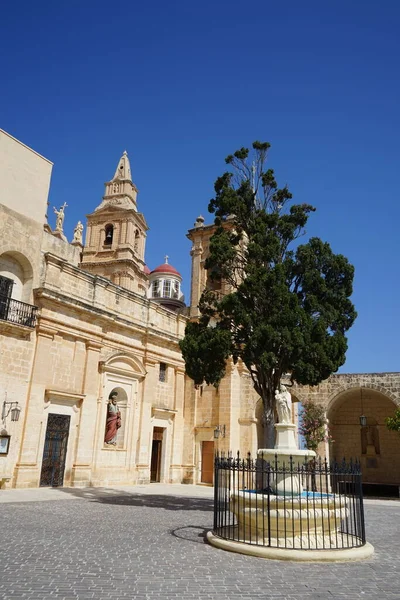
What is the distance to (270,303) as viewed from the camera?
1284cm

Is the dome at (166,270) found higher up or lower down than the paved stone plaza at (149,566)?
higher up

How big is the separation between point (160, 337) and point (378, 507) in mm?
11940

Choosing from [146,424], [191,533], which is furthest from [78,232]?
[191,533]

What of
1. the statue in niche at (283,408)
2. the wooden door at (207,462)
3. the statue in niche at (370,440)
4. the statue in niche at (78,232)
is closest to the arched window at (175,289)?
the statue in niche at (78,232)

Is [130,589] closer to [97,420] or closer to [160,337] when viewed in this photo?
[97,420]

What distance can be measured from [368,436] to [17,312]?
67.7ft

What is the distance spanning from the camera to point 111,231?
3728 centimetres

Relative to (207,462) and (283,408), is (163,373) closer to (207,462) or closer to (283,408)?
(207,462)

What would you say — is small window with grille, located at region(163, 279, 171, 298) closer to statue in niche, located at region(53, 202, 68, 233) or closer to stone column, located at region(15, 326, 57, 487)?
statue in niche, located at region(53, 202, 68, 233)

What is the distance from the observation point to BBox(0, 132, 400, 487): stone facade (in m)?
16.8

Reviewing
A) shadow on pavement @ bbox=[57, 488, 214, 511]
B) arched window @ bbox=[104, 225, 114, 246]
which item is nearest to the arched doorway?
shadow on pavement @ bbox=[57, 488, 214, 511]

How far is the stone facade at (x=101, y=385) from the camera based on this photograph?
55.1 ft

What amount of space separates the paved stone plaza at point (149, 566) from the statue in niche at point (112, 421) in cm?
885

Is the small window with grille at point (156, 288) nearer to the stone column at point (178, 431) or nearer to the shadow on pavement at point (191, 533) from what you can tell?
the stone column at point (178, 431)
